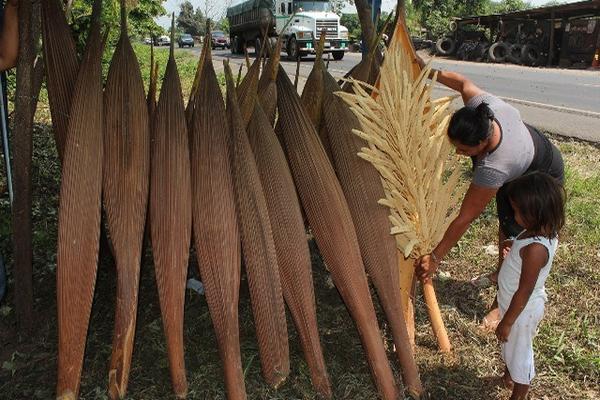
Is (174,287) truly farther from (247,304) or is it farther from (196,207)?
(247,304)

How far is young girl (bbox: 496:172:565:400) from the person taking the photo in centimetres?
210

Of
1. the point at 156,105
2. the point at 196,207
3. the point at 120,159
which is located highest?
the point at 156,105

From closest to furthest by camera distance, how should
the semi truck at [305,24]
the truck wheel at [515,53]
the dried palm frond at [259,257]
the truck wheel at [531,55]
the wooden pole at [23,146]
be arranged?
the dried palm frond at [259,257] → the wooden pole at [23,146] → the semi truck at [305,24] → the truck wheel at [531,55] → the truck wheel at [515,53]

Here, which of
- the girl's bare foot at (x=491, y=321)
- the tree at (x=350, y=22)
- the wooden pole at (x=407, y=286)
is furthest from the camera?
the tree at (x=350, y=22)

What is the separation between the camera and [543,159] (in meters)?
2.70

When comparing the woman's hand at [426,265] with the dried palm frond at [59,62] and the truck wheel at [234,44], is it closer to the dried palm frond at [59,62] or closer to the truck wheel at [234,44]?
the dried palm frond at [59,62]

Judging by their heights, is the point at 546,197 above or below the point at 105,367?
above

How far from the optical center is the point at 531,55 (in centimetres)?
2252

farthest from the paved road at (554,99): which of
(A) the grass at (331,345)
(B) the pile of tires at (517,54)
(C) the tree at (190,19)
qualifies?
(C) the tree at (190,19)

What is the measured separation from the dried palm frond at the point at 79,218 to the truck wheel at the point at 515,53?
76.2 ft

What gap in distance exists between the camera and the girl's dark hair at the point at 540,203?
6.86ft

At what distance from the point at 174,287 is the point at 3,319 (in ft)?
3.38

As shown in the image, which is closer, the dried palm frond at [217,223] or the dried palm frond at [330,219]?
the dried palm frond at [217,223]

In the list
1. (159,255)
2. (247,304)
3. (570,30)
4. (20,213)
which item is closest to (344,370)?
(247,304)
